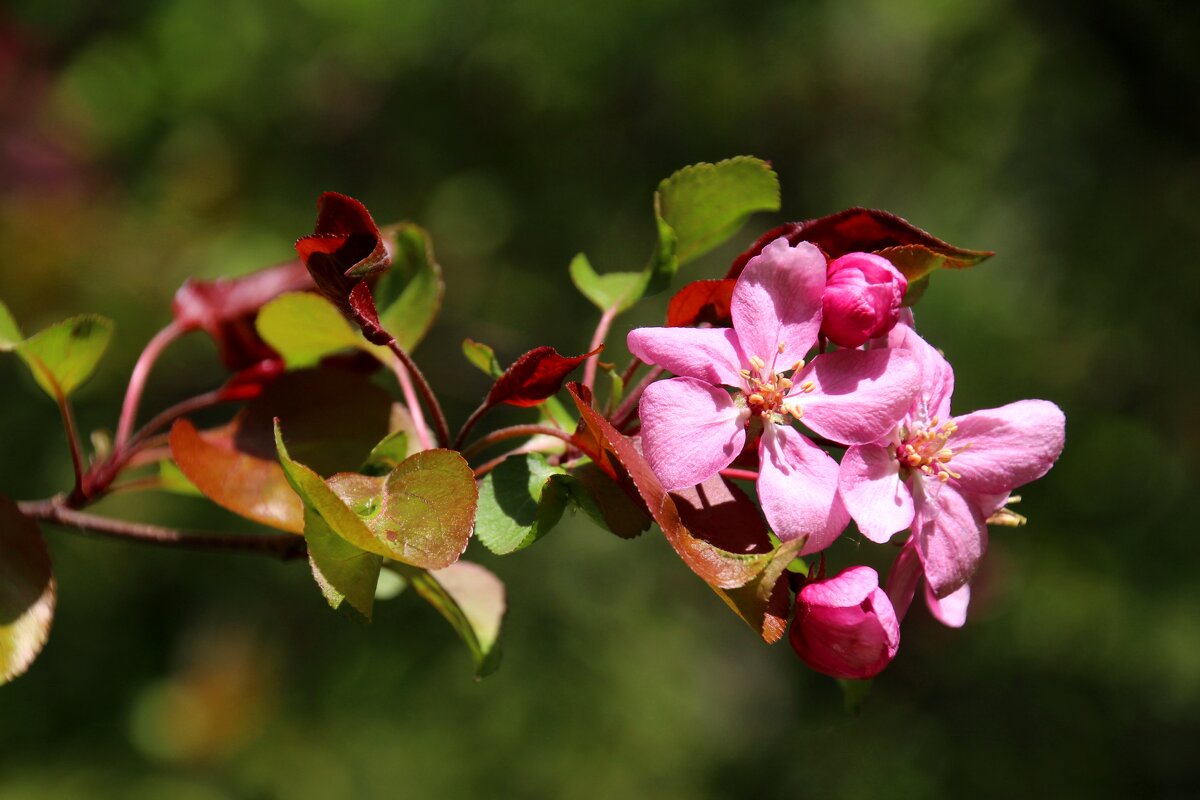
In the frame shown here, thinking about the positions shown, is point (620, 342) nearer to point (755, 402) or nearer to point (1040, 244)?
point (1040, 244)

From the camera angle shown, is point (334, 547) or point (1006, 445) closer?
point (334, 547)

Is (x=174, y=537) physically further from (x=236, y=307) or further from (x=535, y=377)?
(x=535, y=377)

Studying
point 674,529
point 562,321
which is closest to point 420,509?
point 674,529

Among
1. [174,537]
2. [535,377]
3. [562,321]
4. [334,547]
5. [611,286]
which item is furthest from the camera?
[562,321]

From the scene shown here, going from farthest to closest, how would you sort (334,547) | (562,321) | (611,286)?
(562,321) → (611,286) → (334,547)

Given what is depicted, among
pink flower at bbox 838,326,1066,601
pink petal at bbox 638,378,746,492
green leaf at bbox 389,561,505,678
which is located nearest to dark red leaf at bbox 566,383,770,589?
pink petal at bbox 638,378,746,492

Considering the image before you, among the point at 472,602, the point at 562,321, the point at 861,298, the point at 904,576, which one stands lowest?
the point at 562,321

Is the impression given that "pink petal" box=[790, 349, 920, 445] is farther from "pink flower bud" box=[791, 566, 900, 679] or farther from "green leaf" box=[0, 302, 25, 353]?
"green leaf" box=[0, 302, 25, 353]

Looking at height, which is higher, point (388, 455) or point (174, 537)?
point (388, 455)
